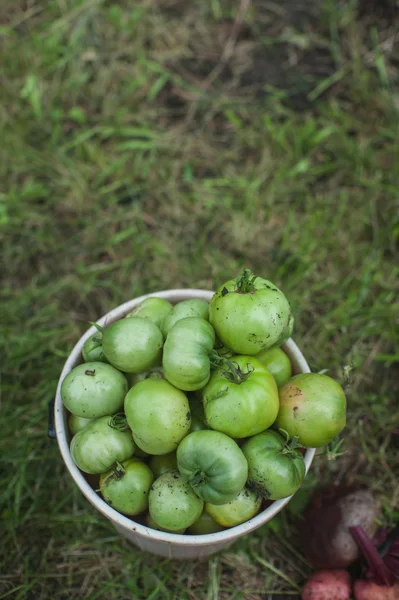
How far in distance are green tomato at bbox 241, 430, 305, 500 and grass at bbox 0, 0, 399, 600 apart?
0.99 meters

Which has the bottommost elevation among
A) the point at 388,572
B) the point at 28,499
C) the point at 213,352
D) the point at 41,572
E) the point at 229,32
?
the point at 388,572

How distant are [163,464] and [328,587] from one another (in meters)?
1.12

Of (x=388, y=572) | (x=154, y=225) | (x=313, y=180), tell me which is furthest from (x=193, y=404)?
(x=313, y=180)

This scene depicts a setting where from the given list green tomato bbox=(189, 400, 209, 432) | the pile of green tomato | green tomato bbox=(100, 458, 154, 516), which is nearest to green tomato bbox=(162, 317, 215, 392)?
the pile of green tomato

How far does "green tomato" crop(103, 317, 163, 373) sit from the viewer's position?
74.8 inches

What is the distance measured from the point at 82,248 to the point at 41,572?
1943mm

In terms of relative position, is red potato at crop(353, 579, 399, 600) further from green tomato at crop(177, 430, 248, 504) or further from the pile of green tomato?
green tomato at crop(177, 430, 248, 504)

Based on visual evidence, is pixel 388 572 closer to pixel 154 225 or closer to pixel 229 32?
pixel 154 225

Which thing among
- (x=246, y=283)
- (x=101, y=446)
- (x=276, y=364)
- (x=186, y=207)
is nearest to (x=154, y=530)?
(x=101, y=446)

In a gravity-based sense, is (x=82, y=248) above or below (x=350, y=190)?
above

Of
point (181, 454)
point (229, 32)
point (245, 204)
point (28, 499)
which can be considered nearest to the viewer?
point (181, 454)

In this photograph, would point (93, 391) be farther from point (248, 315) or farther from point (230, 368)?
point (248, 315)

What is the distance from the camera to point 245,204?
364 cm

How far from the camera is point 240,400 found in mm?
1747
